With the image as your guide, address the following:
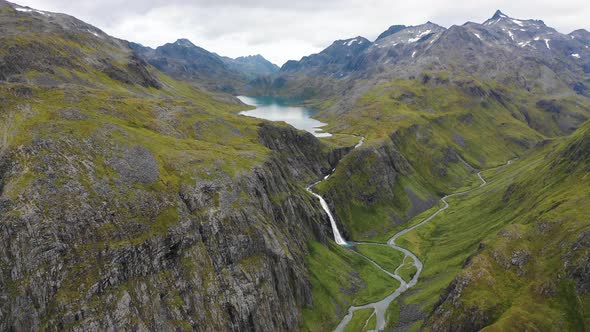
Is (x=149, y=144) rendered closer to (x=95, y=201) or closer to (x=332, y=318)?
(x=95, y=201)

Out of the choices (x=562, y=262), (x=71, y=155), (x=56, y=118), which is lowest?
(x=562, y=262)

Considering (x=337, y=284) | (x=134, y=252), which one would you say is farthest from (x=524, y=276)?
(x=134, y=252)

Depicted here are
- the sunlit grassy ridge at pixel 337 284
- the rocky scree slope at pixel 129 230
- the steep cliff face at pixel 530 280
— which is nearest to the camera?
the rocky scree slope at pixel 129 230

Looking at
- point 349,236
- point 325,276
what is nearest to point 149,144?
point 325,276

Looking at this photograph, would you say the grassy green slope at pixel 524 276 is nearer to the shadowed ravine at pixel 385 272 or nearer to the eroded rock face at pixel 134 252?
the shadowed ravine at pixel 385 272

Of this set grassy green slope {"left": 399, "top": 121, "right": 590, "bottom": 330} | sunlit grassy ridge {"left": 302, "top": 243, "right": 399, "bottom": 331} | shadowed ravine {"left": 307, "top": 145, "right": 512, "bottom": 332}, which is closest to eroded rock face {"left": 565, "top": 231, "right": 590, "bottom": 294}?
grassy green slope {"left": 399, "top": 121, "right": 590, "bottom": 330}

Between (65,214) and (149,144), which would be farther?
(149,144)

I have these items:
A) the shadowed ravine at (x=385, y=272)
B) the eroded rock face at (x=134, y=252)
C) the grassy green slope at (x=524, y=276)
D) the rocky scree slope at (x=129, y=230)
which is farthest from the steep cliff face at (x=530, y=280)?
the rocky scree slope at (x=129, y=230)

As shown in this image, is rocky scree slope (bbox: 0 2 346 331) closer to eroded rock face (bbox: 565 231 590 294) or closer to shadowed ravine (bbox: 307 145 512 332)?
shadowed ravine (bbox: 307 145 512 332)

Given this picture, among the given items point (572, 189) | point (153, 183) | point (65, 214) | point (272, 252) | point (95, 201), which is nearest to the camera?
point (65, 214)
